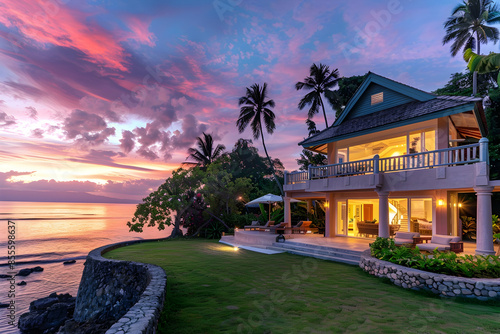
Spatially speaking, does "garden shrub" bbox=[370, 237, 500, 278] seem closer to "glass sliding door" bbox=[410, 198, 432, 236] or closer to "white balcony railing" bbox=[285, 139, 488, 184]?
"white balcony railing" bbox=[285, 139, 488, 184]

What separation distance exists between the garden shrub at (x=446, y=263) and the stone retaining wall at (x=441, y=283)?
36 cm

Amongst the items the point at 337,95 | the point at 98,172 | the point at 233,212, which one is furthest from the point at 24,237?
the point at 337,95

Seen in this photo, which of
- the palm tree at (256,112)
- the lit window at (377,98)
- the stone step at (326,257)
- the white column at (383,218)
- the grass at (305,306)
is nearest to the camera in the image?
the grass at (305,306)

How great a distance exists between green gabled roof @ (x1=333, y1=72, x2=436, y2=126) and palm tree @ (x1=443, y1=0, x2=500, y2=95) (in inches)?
918

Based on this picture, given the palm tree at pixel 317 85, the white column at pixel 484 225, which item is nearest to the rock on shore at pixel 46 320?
the white column at pixel 484 225

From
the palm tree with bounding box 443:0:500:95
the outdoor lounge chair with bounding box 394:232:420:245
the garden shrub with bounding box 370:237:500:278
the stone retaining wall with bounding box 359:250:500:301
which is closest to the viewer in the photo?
the stone retaining wall with bounding box 359:250:500:301

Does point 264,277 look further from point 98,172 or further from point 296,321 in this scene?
point 98,172

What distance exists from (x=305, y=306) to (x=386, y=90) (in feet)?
47.8

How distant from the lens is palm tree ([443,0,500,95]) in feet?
102

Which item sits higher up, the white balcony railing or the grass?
the white balcony railing

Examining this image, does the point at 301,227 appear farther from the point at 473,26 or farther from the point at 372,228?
the point at 473,26

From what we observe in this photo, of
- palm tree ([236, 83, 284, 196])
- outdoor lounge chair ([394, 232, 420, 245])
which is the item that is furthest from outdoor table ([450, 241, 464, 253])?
palm tree ([236, 83, 284, 196])

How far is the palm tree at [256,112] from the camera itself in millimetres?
33406

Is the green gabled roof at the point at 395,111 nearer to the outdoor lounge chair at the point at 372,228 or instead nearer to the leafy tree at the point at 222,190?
the outdoor lounge chair at the point at 372,228
